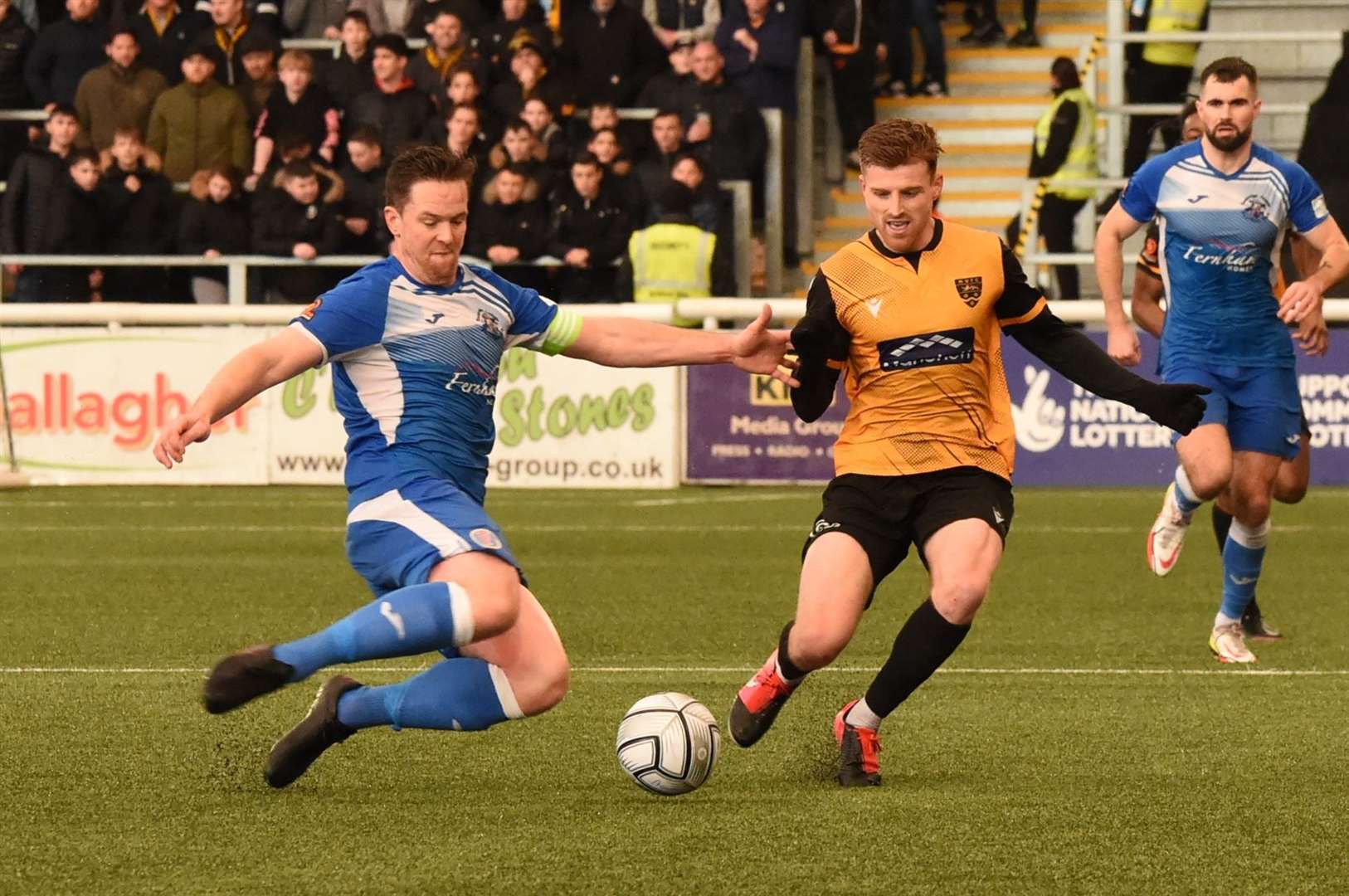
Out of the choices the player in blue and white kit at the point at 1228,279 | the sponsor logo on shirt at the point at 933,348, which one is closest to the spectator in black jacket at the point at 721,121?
the player in blue and white kit at the point at 1228,279

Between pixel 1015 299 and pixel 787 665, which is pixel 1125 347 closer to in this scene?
pixel 1015 299

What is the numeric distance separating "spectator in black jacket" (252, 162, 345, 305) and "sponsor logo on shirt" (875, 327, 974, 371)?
11441mm

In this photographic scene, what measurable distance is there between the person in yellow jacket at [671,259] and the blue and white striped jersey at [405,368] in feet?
34.3

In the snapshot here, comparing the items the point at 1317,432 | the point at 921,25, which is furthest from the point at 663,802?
the point at 921,25

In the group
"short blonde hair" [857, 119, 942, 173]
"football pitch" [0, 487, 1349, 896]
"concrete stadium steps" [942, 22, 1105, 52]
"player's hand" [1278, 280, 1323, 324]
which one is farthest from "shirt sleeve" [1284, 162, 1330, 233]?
"concrete stadium steps" [942, 22, 1105, 52]

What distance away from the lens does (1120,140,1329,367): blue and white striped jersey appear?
8.38 m

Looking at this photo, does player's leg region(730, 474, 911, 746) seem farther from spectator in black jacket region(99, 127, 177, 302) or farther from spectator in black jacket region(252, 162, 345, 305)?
spectator in black jacket region(99, 127, 177, 302)

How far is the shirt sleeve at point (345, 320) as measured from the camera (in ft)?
18.8

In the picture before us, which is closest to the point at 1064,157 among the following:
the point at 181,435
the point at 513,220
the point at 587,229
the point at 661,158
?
the point at 661,158

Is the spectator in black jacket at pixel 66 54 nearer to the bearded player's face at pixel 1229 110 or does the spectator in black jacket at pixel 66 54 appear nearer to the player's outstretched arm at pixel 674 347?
the bearded player's face at pixel 1229 110

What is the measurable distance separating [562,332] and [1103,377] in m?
1.45

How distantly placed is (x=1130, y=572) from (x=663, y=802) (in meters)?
6.06

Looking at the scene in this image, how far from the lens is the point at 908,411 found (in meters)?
6.26

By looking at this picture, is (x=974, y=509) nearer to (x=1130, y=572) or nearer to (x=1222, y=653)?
(x=1222, y=653)
